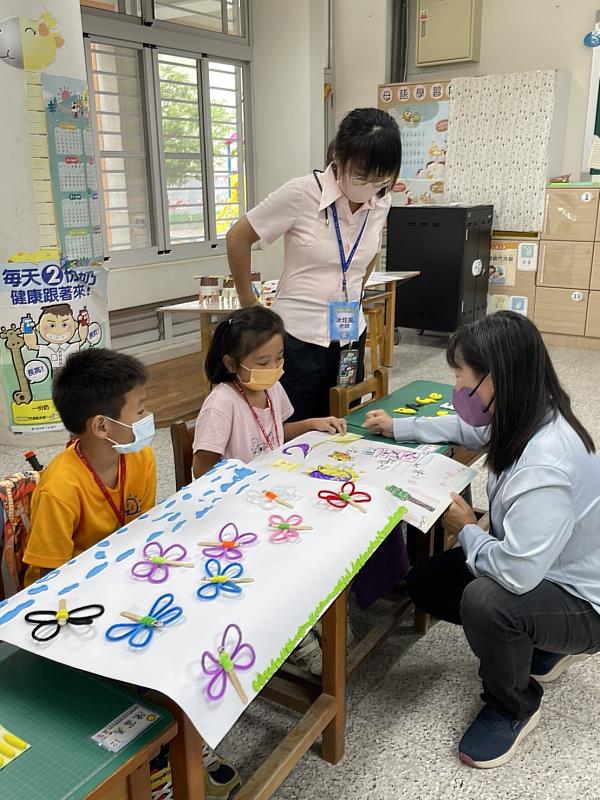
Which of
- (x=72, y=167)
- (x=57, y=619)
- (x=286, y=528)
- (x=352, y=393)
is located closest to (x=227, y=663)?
(x=57, y=619)

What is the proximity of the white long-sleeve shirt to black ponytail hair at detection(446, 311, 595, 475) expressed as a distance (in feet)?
0.09

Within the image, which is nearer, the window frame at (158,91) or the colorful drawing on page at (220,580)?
the colorful drawing on page at (220,580)

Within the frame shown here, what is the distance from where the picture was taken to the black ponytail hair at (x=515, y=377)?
4.71 ft

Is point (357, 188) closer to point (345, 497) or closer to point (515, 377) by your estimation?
point (515, 377)

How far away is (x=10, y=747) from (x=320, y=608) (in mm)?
488

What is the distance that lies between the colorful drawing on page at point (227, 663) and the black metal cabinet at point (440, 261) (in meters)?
4.76

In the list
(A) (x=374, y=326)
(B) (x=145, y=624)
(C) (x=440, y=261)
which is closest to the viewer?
(B) (x=145, y=624)

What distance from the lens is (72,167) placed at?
133 inches

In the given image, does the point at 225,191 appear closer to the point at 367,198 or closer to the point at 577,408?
the point at 577,408

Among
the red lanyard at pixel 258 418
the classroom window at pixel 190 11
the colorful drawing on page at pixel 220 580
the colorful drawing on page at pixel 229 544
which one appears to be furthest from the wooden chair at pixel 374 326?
the colorful drawing on page at pixel 220 580

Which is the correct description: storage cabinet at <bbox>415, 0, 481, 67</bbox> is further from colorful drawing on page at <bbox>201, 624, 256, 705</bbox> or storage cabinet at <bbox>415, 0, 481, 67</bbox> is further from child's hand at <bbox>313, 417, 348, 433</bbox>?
colorful drawing on page at <bbox>201, 624, 256, 705</bbox>

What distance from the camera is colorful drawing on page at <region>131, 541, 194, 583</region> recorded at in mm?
1145

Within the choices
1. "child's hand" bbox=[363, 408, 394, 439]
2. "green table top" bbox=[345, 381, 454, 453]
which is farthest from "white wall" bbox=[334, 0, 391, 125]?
"child's hand" bbox=[363, 408, 394, 439]

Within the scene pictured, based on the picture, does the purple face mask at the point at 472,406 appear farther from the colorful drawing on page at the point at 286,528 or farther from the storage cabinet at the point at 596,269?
the storage cabinet at the point at 596,269
